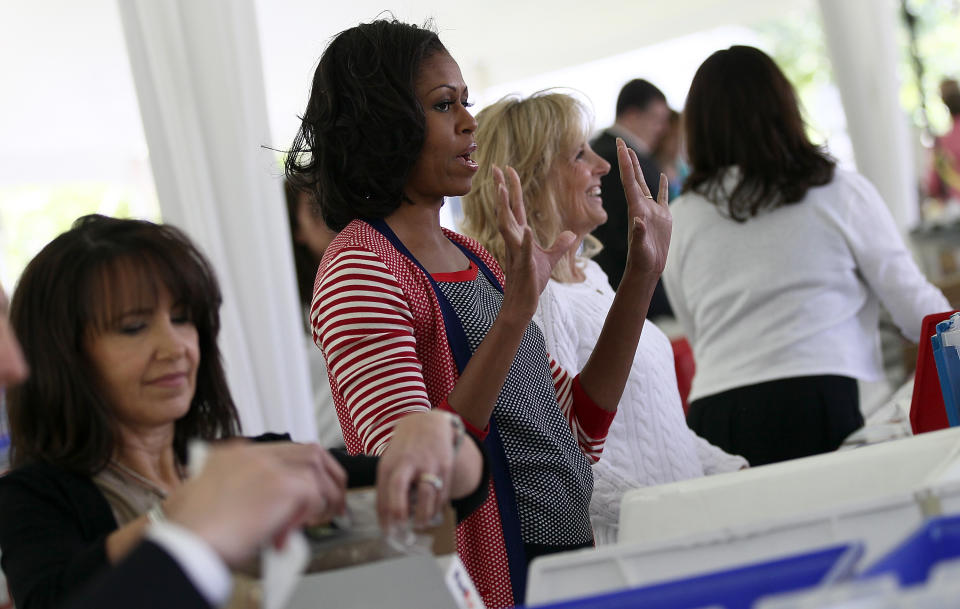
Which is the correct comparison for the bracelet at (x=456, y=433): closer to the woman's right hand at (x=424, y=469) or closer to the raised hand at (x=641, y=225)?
the woman's right hand at (x=424, y=469)

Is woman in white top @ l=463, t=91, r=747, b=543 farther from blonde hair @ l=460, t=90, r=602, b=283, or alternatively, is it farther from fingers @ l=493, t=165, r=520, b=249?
fingers @ l=493, t=165, r=520, b=249

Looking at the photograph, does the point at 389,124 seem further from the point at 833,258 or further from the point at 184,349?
the point at 833,258

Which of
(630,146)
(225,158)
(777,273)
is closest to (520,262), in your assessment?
(777,273)

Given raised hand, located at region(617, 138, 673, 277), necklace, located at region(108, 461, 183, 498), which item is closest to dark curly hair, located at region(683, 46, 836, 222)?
raised hand, located at region(617, 138, 673, 277)

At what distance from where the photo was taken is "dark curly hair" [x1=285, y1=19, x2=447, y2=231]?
129 cm

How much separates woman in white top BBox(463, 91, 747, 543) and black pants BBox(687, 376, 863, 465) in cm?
38

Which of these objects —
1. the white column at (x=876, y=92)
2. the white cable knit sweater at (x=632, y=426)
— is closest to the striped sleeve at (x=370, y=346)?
the white cable knit sweater at (x=632, y=426)

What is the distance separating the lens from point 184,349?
950 millimetres

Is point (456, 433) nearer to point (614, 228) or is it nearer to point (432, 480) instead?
point (432, 480)

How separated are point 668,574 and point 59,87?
618cm

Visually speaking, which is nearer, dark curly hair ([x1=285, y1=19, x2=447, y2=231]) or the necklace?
the necklace

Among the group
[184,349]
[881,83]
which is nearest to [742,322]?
[184,349]

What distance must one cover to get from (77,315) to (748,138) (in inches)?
61.6

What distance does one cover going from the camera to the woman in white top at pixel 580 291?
1601 millimetres
